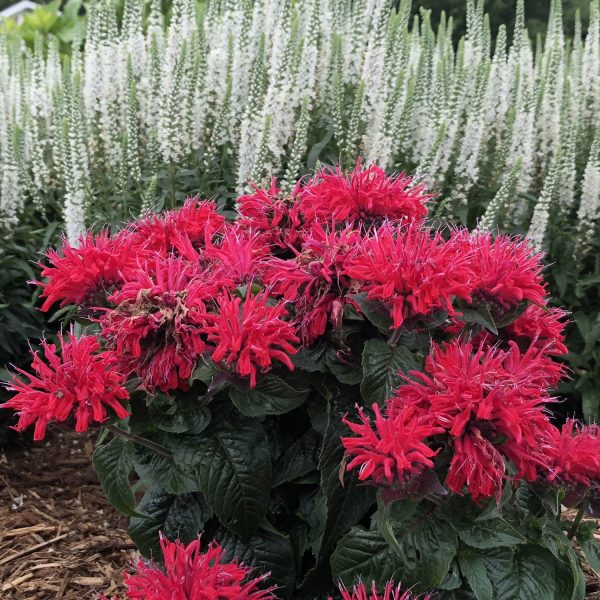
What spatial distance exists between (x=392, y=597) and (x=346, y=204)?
0.85 m

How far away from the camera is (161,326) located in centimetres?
139

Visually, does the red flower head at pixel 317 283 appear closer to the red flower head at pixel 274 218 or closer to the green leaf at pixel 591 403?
the red flower head at pixel 274 218

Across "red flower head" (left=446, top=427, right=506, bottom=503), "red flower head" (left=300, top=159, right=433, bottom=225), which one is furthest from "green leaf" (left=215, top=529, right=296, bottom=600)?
"red flower head" (left=300, top=159, right=433, bottom=225)

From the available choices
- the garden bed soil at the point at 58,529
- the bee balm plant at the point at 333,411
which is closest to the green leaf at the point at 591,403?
the garden bed soil at the point at 58,529

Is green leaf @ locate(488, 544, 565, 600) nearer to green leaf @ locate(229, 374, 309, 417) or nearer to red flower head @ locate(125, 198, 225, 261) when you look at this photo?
green leaf @ locate(229, 374, 309, 417)

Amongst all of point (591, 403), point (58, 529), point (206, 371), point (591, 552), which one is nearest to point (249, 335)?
Result: point (206, 371)

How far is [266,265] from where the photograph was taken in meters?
1.59

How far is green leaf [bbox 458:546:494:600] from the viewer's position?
1338 millimetres

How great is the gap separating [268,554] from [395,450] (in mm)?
524

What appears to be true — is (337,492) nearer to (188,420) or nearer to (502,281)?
(188,420)

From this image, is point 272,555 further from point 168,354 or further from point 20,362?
point 20,362

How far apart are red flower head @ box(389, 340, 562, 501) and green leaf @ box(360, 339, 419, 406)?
0.04 meters

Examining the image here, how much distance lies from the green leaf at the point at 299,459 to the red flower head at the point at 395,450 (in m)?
0.35

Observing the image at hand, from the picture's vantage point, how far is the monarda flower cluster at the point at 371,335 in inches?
49.4
